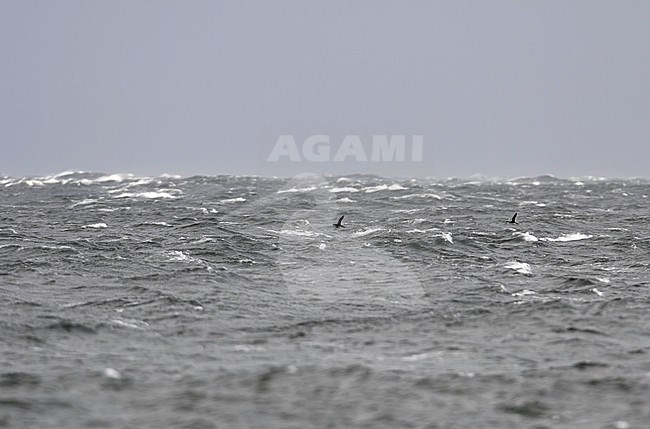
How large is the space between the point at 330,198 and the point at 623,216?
2653cm

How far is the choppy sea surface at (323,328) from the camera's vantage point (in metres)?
11.4

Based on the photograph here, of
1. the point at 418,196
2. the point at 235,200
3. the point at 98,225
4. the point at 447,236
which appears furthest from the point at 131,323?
the point at 418,196

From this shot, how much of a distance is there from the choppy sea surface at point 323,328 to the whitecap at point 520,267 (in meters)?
0.29

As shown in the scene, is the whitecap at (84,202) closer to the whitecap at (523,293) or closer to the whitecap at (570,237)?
the whitecap at (570,237)

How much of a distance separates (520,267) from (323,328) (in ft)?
41.0

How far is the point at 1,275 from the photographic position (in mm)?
24281

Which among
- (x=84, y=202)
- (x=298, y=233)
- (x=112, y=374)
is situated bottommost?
(x=112, y=374)

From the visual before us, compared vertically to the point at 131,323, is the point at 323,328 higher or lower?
lower

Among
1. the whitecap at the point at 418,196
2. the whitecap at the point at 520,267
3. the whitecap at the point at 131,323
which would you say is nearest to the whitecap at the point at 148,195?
the whitecap at the point at 418,196

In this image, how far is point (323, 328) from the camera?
17.5 m

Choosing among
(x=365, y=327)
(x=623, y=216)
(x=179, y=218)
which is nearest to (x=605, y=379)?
(x=365, y=327)

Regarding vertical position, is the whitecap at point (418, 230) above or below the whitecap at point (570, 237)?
above

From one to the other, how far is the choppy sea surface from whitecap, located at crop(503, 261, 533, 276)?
0.94 ft

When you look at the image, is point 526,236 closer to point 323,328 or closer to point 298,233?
point 298,233
